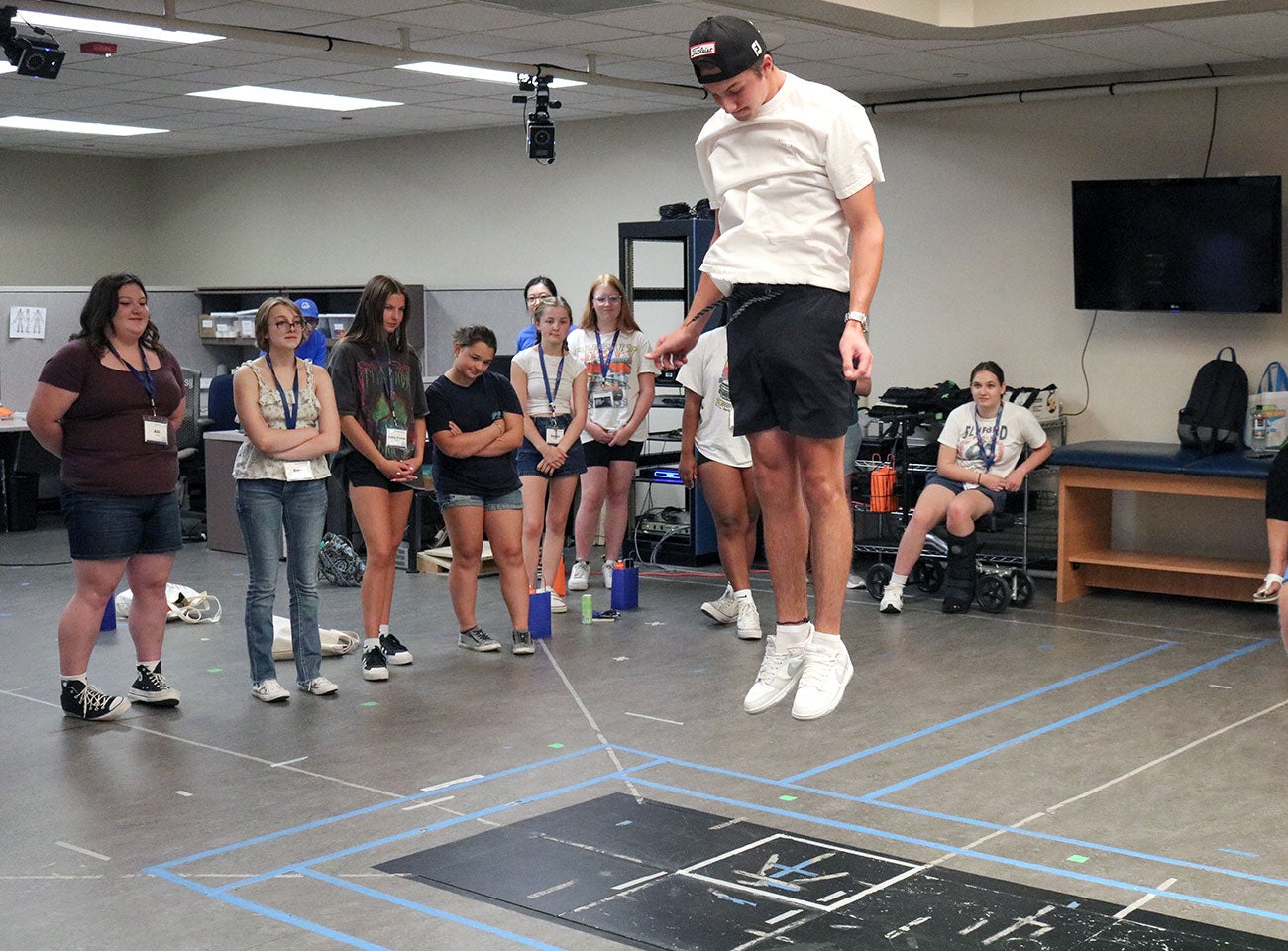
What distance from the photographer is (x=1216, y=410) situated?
833 cm

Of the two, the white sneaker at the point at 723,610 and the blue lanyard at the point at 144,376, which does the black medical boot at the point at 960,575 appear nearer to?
the white sneaker at the point at 723,610

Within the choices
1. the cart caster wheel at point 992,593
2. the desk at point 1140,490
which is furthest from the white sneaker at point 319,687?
the desk at point 1140,490

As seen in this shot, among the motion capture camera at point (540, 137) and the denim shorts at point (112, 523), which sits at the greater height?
the motion capture camera at point (540, 137)

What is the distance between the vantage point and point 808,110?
317 centimetres

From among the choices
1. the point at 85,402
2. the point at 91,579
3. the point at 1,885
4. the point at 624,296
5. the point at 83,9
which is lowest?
the point at 1,885

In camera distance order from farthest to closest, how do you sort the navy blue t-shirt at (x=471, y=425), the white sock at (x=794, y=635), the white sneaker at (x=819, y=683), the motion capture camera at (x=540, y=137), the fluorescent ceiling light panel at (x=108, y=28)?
1. the motion capture camera at (x=540, y=137)
2. the fluorescent ceiling light panel at (x=108, y=28)
3. the navy blue t-shirt at (x=471, y=425)
4. the white sock at (x=794, y=635)
5. the white sneaker at (x=819, y=683)

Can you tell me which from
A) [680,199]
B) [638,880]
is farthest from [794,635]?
[680,199]

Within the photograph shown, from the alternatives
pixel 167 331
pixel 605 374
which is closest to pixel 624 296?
pixel 605 374

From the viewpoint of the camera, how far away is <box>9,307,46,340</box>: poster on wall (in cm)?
1170

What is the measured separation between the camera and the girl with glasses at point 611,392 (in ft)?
26.8

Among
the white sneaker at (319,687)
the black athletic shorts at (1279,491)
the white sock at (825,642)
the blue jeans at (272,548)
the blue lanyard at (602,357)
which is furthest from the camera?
the blue lanyard at (602,357)

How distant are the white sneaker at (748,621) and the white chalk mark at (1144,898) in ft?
11.0

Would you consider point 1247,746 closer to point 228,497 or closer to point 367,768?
point 367,768

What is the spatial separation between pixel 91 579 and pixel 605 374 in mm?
3311
